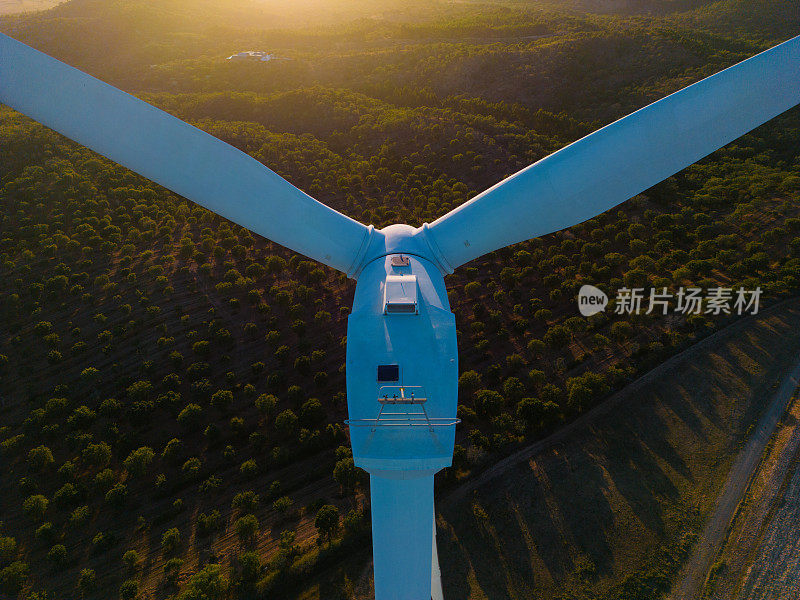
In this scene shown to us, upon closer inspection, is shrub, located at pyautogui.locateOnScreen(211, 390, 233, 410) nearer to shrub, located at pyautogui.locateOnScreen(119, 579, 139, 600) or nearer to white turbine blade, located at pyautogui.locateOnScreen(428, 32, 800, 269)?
shrub, located at pyautogui.locateOnScreen(119, 579, 139, 600)

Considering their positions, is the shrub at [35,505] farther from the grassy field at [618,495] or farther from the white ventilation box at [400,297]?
the white ventilation box at [400,297]

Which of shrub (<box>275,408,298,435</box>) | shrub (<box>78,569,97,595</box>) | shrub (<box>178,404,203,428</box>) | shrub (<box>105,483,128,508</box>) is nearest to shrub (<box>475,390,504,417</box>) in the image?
shrub (<box>275,408,298,435</box>)

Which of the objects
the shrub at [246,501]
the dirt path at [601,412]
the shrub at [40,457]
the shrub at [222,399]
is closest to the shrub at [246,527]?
the shrub at [246,501]

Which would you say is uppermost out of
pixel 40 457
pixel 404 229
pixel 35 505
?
pixel 404 229

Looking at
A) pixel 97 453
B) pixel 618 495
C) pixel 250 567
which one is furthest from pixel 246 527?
pixel 618 495

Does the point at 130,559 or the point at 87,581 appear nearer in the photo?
the point at 87,581

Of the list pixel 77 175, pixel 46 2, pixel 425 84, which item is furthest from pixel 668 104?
pixel 46 2

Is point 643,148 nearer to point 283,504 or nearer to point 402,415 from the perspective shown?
point 402,415
